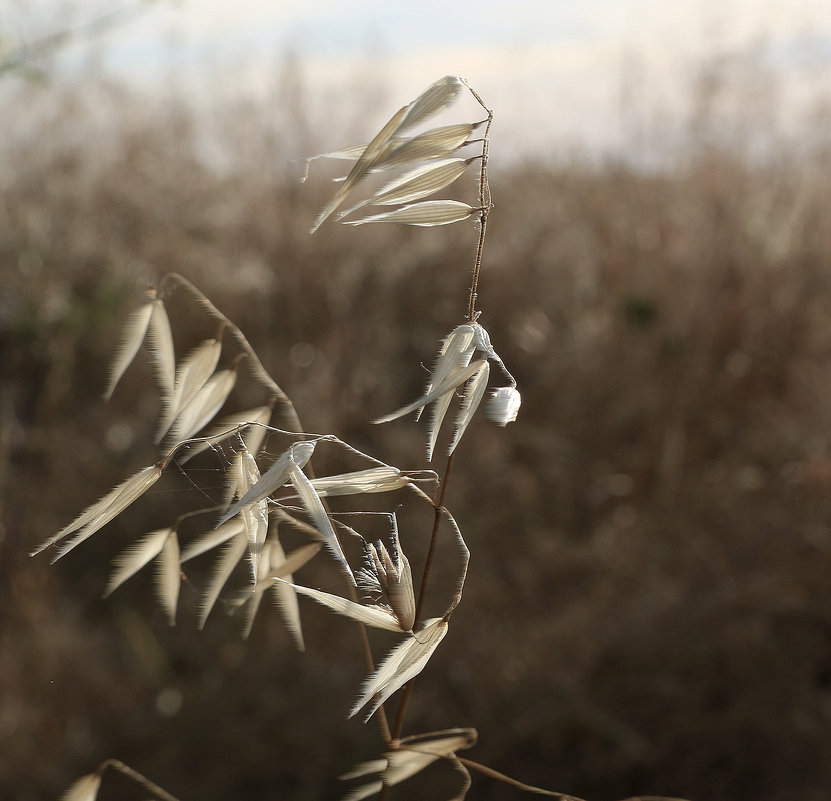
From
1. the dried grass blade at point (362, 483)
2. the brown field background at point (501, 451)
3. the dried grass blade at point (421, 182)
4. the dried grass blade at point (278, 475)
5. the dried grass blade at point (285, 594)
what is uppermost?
the dried grass blade at point (421, 182)

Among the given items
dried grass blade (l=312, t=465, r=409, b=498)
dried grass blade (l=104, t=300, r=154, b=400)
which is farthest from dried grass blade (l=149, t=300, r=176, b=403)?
dried grass blade (l=312, t=465, r=409, b=498)

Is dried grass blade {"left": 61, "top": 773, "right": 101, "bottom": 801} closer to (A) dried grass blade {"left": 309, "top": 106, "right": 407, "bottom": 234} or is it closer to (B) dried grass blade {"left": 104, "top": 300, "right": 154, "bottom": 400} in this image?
(B) dried grass blade {"left": 104, "top": 300, "right": 154, "bottom": 400}

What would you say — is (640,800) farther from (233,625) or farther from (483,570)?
(483,570)

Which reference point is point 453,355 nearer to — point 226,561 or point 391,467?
point 391,467

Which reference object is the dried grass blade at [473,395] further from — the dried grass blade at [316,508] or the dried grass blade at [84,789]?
the dried grass blade at [84,789]

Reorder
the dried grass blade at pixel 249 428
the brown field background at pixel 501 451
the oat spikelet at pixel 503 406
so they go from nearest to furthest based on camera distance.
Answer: the oat spikelet at pixel 503 406, the dried grass blade at pixel 249 428, the brown field background at pixel 501 451

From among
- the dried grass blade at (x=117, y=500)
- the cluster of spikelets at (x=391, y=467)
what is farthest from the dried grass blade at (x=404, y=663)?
the dried grass blade at (x=117, y=500)
